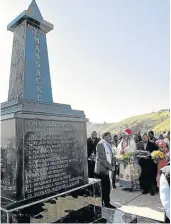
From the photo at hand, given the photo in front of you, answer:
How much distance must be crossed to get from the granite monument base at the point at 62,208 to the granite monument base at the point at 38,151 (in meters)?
0.10

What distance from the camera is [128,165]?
6645 millimetres

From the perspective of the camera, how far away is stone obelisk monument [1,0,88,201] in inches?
123

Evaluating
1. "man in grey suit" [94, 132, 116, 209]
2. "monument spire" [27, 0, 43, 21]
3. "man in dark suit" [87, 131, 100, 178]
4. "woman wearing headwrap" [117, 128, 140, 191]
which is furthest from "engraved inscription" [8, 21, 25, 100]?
"man in dark suit" [87, 131, 100, 178]

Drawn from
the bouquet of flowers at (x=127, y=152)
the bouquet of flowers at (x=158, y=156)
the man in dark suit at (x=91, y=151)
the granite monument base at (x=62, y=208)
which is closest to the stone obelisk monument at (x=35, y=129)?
the granite monument base at (x=62, y=208)

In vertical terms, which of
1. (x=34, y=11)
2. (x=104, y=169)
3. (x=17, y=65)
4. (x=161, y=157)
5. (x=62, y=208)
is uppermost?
(x=34, y=11)

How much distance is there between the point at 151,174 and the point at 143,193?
0.57m

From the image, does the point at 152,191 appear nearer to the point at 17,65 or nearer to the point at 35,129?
the point at 35,129

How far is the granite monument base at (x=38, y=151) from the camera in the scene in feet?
10.1

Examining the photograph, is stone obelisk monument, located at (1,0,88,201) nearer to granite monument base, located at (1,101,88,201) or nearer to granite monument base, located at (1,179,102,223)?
granite monument base, located at (1,101,88,201)

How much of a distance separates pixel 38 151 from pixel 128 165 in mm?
3926

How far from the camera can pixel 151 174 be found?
6.38 metres

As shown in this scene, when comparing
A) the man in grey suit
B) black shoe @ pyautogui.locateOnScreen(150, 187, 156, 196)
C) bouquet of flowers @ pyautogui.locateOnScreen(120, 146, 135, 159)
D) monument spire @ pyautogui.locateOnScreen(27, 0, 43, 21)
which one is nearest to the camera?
monument spire @ pyautogui.locateOnScreen(27, 0, 43, 21)

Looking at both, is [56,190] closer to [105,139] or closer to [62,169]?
[62,169]

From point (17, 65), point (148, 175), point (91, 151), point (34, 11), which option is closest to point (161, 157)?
point (148, 175)
